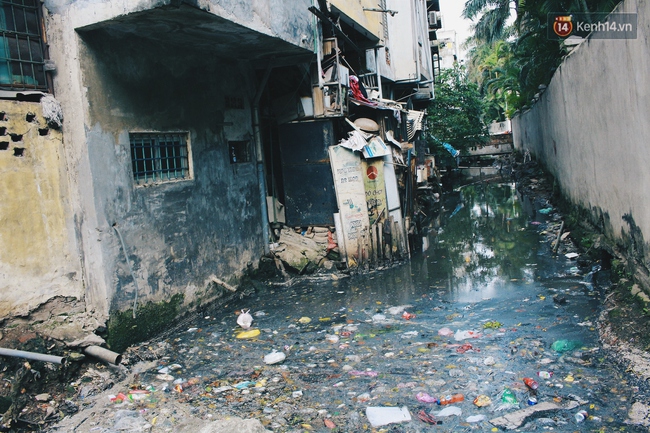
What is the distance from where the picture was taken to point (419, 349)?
509cm

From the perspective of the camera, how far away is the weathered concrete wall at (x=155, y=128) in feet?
16.8

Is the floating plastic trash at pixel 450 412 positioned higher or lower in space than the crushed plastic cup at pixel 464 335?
lower

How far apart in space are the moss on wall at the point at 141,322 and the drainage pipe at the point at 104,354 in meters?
0.32

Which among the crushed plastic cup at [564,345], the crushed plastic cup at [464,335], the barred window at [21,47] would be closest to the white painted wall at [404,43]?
the crushed plastic cup at [464,335]

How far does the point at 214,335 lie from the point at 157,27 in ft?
11.2

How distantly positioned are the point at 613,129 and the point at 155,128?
5.56 meters

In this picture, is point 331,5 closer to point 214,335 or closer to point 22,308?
point 214,335

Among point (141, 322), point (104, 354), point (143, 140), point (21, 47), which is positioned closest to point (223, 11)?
point (143, 140)

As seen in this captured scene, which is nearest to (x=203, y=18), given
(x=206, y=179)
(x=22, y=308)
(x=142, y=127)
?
(x=142, y=127)

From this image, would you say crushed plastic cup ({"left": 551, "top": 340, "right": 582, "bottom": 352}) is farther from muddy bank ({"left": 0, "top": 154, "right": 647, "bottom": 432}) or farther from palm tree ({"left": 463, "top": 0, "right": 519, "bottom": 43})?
palm tree ({"left": 463, "top": 0, "right": 519, "bottom": 43})

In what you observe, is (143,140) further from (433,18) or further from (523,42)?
(433,18)

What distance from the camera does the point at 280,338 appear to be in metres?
5.79

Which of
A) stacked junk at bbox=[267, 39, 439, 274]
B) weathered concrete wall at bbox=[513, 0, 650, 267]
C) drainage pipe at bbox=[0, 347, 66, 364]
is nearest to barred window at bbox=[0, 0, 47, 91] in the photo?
drainage pipe at bbox=[0, 347, 66, 364]

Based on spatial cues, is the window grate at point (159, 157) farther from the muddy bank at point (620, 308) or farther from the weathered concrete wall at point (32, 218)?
the muddy bank at point (620, 308)
